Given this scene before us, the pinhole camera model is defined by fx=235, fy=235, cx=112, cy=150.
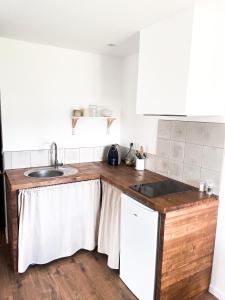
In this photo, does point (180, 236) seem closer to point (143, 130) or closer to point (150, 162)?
Answer: point (150, 162)

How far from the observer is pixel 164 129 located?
2.29m

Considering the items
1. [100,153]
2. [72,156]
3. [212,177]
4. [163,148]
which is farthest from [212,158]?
[72,156]

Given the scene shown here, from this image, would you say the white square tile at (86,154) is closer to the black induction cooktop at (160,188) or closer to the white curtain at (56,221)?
the white curtain at (56,221)

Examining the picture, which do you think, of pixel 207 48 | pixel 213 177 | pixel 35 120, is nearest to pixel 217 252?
pixel 213 177

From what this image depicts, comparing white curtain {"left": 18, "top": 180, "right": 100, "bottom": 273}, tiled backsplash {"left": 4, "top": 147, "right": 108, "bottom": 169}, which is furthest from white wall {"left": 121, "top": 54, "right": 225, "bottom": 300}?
white curtain {"left": 18, "top": 180, "right": 100, "bottom": 273}

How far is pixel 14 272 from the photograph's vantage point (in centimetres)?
208

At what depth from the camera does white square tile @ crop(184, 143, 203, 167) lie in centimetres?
194

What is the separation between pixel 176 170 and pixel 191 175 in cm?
18

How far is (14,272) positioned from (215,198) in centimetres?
182

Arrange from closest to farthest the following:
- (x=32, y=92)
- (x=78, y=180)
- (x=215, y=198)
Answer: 1. (x=215, y=198)
2. (x=78, y=180)
3. (x=32, y=92)

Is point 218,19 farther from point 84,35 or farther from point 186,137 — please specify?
point 84,35

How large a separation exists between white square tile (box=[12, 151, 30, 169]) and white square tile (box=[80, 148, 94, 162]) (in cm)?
61

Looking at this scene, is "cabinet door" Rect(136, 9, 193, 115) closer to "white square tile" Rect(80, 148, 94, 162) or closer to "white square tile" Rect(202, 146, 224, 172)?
"white square tile" Rect(202, 146, 224, 172)

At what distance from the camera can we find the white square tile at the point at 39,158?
8.16ft
